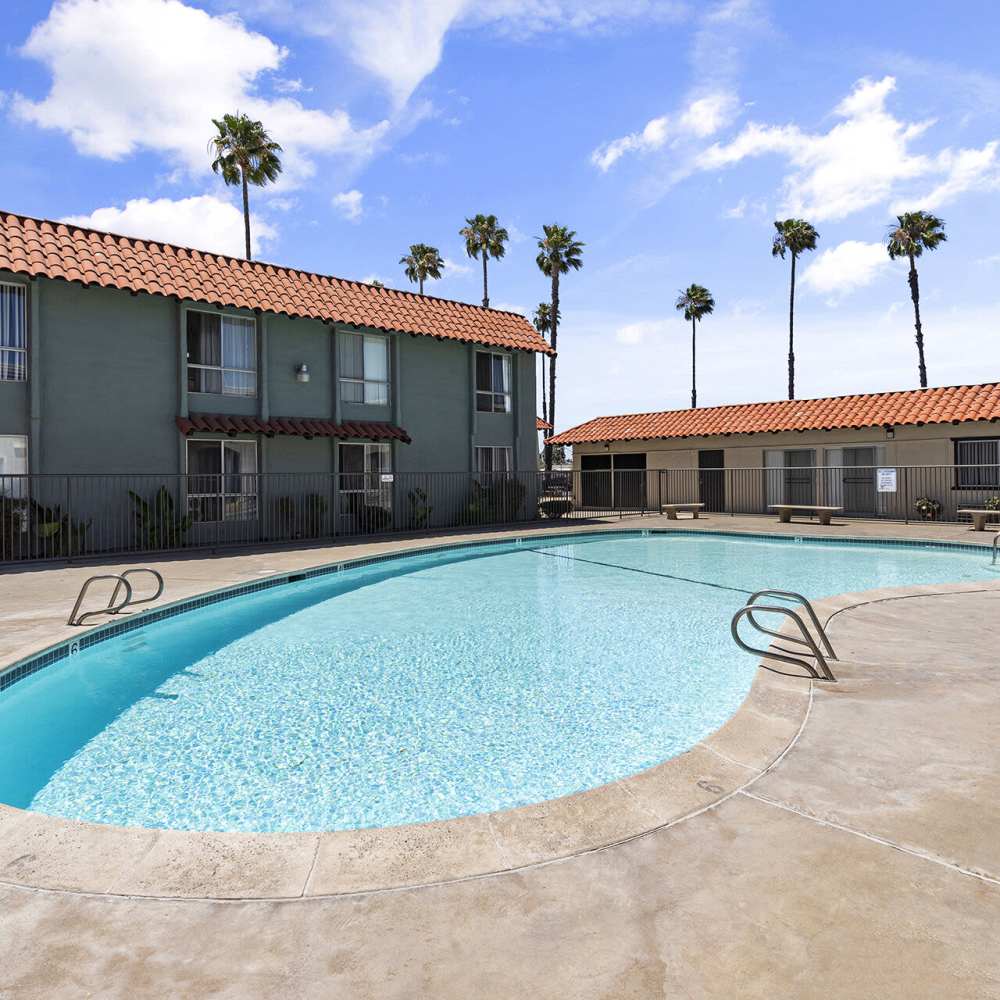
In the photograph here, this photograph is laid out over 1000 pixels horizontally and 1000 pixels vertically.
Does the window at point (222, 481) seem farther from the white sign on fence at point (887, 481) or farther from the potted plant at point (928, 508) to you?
the potted plant at point (928, 508)

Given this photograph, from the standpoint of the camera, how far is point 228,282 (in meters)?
17.0

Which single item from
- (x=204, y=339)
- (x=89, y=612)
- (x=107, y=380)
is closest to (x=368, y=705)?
(x=89, y=612)

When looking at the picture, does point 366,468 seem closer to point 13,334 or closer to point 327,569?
point 327,569

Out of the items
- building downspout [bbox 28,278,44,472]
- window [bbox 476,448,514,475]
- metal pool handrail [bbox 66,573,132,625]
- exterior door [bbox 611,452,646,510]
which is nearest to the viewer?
metal pool handrail [bbox 66,573,132,625]

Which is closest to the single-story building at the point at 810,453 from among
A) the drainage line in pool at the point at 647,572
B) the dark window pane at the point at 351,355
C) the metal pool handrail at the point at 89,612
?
the dark window pane at the point at 351,355

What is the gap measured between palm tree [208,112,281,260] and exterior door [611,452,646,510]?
66.3 feet

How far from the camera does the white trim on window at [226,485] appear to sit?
→ 16.2 meters

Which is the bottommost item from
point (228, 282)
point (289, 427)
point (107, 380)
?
point (289, 427)

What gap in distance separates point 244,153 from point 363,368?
19.0 m

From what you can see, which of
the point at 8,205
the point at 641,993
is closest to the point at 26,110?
the point at 8,205

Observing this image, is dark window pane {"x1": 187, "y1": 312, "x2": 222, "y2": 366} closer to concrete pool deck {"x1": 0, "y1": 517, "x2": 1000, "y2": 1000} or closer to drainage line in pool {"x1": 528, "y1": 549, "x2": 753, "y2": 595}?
drainage line in pool {"x1": 528, "y1": 549, "x2": 753, "y2": 595}

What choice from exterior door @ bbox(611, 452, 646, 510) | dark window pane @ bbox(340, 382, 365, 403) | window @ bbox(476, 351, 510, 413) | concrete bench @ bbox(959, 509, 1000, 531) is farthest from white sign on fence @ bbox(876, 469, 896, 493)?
dark window pane @ bbox(340, 382, 365, 403)

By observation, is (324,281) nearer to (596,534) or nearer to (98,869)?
(596,534)

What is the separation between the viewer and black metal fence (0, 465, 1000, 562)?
1412 cm
